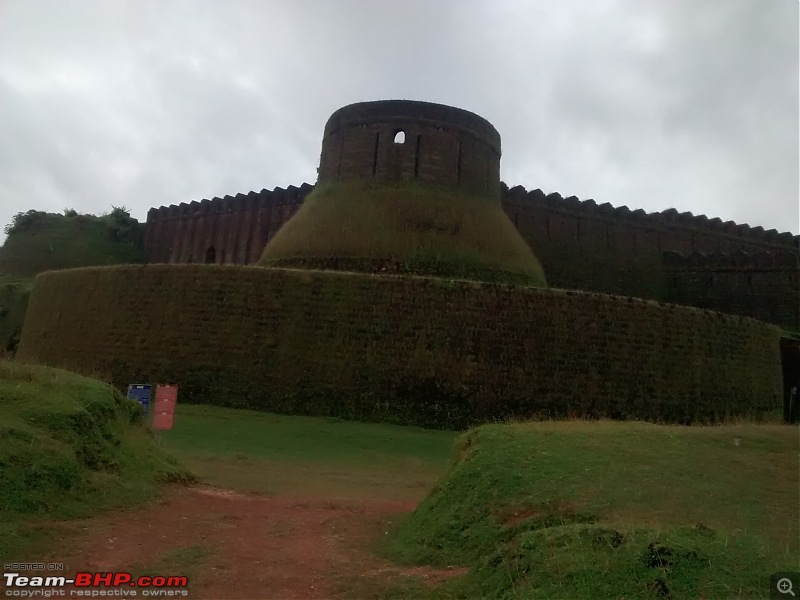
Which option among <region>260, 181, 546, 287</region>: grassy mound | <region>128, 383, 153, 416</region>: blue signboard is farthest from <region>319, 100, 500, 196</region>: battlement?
<region>128, 383, 153, 416</region>: blue signboard

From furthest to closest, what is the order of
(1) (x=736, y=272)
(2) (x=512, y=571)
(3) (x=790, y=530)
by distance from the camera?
1. (1) (x=736, y=272)
2. (3) (x=790, y=530)
3. (2) (x=512, y=571)

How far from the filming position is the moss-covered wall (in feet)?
40.8

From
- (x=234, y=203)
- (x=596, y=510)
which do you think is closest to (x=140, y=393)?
(x=596, y=510)

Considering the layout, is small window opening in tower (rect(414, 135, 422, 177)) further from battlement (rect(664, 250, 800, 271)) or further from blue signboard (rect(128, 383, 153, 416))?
battlement (rect(664, 250, 800, 271))

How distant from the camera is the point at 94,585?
4066mm

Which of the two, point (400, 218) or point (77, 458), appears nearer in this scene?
point (77, 458)

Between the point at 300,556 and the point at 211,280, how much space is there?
9448 mm

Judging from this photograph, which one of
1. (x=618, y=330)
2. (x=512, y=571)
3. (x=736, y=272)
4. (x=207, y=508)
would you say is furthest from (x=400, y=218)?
(x=736, y=272)

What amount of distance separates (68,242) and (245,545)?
29.1 meters

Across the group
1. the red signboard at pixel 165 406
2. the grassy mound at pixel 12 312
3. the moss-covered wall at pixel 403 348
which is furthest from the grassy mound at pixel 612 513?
the grassy mound at pixel 12 312

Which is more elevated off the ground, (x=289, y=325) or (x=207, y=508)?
(x=289, y=325)

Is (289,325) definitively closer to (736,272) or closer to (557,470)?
(557,470)

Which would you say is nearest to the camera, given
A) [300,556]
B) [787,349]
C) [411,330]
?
[300,556]

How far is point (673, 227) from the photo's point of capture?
26.9m
